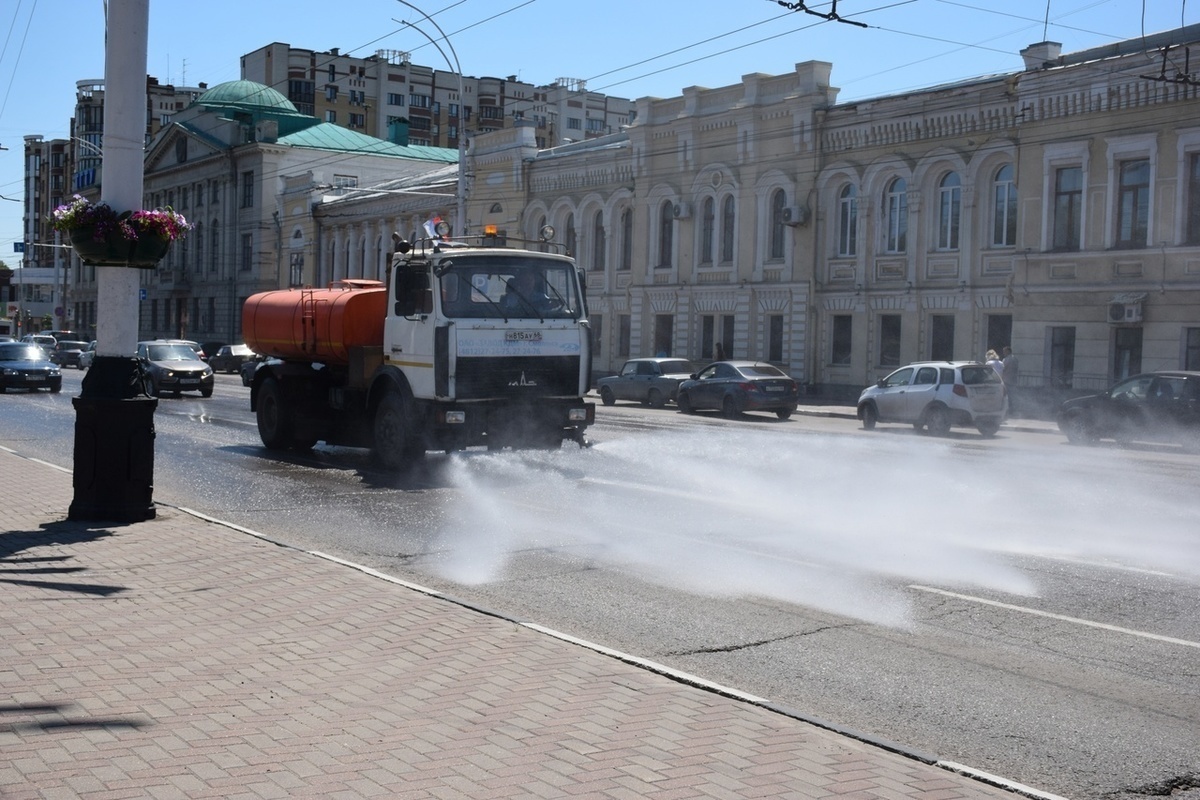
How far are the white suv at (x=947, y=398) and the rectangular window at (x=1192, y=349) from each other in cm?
586

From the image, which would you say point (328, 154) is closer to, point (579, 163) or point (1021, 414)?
point (579, 163)

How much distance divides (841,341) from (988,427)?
539 inches

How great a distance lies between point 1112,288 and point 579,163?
24082 millimetres

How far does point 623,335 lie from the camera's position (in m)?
49.1

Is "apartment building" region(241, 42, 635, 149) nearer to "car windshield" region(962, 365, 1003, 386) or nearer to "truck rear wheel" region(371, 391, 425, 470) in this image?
"car windshield" region(962, 365, 1003, 386)

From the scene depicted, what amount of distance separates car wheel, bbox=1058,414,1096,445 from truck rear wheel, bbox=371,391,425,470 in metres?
15.0

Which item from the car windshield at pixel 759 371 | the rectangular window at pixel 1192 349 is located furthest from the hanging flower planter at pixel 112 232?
the rectangular window at pixel 1192 349

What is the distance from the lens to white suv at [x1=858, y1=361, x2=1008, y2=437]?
86.8ft

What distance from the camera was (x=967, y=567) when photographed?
9578mm

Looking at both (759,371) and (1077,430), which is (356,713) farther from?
(759,371)

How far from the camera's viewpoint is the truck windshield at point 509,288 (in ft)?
52.4

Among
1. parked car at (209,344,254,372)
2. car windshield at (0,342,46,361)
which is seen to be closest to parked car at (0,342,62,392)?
car windshield at (0,342,46,361)

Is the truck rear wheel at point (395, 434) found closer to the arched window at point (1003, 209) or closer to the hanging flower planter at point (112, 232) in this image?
the hanging flower planter at point (112, 232)

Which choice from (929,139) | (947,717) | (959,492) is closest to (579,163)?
(929,139)
